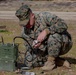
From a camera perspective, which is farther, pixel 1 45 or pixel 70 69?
pixel 70 69

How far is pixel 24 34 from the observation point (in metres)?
6.40

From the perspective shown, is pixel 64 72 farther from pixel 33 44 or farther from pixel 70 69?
pixel 33 44

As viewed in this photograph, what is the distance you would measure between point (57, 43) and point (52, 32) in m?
0.20

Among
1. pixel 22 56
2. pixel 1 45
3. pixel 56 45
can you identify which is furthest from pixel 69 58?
pixel 1 45

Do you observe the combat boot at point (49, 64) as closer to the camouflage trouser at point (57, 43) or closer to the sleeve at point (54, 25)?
the camouflage trouser at point (57, 43)

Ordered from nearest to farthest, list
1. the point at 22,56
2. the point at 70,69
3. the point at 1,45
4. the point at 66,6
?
the point at 1,45
the point at 70,69
the point at 22,56
the point at 66,6

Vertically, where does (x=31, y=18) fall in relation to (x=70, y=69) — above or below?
above

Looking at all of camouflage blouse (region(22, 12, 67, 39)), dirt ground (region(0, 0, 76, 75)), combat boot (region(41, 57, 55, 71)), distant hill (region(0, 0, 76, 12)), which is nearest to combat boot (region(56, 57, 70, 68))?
dirt ground (region(0, 0, 76, 75))

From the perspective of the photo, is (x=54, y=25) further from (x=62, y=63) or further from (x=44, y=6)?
(x=44, y=6)

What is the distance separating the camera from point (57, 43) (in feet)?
20.2

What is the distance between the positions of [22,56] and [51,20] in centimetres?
150

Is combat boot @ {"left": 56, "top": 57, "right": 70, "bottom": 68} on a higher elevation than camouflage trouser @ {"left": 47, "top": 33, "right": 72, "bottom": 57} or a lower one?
lower

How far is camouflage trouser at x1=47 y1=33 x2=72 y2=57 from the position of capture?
6.12 m

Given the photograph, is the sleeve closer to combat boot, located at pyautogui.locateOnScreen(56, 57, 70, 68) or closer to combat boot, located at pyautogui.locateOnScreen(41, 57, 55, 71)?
combat boot, located at pyautogui.locateOnScreen(41, 57, 55, 71)
